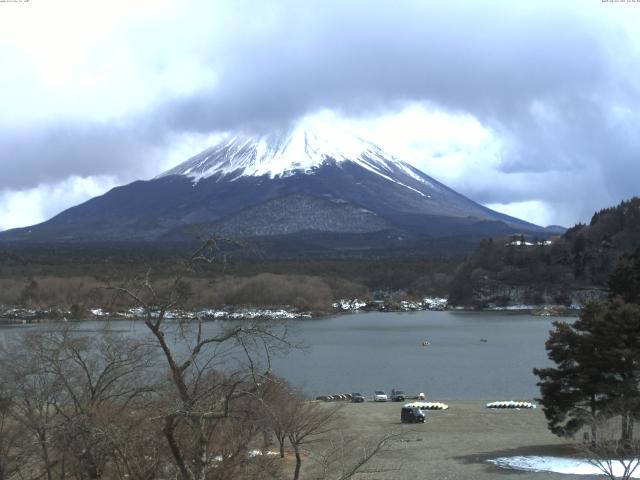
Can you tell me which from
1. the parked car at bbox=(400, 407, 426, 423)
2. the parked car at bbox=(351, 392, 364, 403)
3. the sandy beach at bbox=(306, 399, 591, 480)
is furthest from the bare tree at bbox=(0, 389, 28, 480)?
the parked car at bbox=(351, 392, 364, 403)

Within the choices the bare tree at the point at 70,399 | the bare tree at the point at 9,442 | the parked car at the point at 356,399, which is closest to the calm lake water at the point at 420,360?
the parked car at the point at 356,399

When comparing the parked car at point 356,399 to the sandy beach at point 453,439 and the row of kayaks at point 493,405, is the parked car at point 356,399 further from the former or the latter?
the row of kayaks at point 493,405

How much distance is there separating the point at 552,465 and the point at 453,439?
16.4 ft

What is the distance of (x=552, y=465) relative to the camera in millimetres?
15875

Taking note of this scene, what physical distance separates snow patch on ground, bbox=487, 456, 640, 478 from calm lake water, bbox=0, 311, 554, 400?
554 cm

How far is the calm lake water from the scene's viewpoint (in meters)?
34.4

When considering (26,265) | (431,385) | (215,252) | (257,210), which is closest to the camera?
(215,252)

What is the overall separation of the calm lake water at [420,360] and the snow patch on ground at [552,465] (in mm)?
5536

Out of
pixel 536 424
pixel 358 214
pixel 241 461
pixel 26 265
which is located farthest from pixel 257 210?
pixel 241 461

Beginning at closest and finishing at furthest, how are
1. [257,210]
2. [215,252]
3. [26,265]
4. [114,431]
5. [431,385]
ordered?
1. [114,431]
2. [215,252]
3. [431,385]
4. [26,265]
5. [257,210]

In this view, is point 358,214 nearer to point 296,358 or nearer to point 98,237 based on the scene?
point 98,237

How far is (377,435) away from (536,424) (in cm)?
523

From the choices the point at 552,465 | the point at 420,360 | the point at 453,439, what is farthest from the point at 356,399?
the point at 420,360

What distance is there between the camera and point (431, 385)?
35.7 metres
